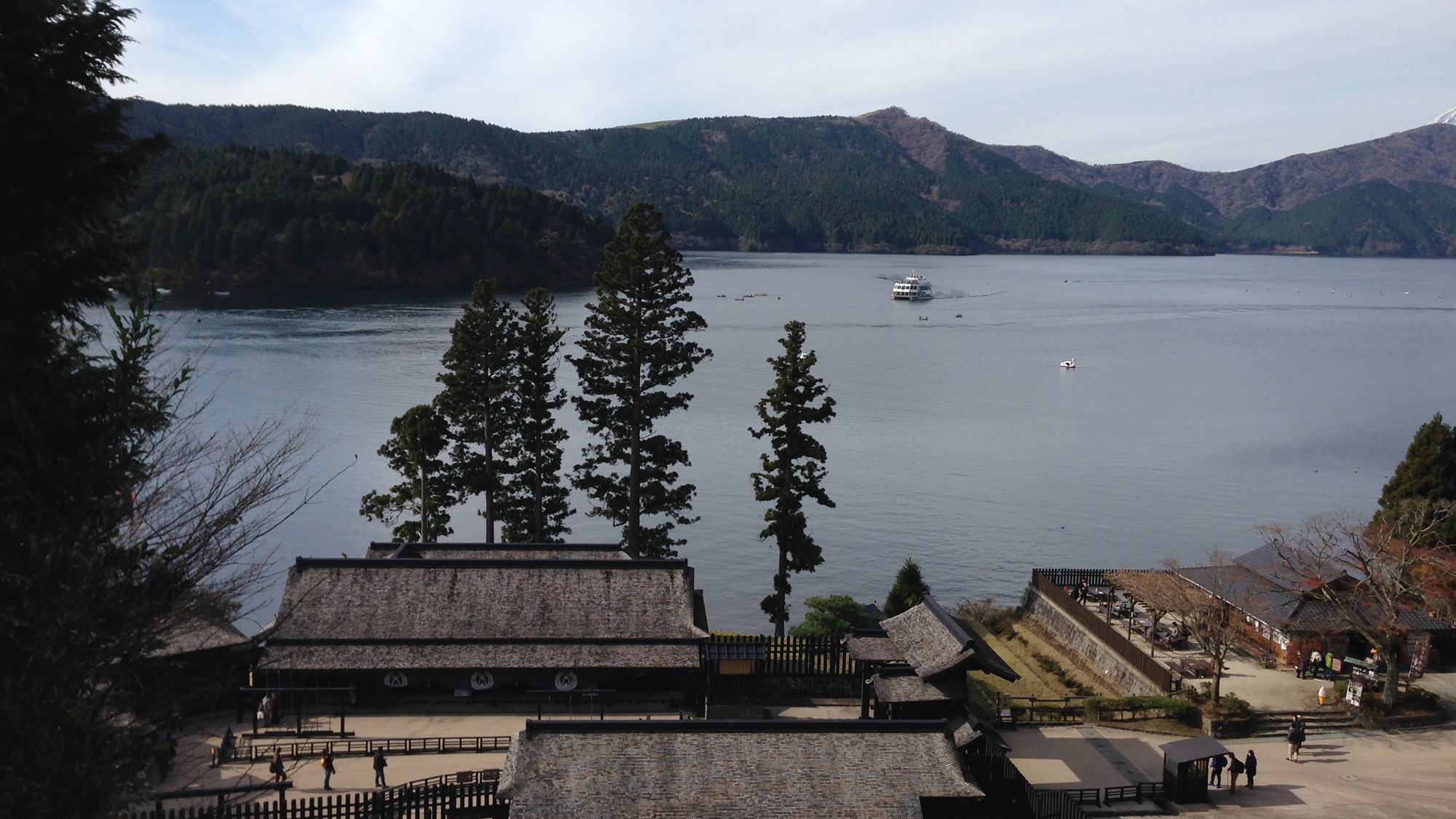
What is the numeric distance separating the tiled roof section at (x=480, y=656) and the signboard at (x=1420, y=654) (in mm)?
19552

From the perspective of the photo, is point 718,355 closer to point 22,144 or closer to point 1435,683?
point 1435,683

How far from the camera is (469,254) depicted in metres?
151

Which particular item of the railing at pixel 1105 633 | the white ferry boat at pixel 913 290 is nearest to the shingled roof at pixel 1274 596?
the railing at pixel 1105 633

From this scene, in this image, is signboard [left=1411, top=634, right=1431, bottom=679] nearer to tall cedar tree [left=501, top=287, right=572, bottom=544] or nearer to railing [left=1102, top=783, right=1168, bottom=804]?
railing [left=1102, top=783, right=1168, bottom=804]

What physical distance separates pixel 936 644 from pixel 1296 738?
8.79 m

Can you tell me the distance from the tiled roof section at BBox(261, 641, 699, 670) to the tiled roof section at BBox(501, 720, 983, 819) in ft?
24.8

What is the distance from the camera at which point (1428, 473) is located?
121 feet

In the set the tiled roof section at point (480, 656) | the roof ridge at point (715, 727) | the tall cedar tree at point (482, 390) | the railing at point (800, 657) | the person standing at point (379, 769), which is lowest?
the railing at point (800, 657)

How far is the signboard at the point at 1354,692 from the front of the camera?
88.4 feet

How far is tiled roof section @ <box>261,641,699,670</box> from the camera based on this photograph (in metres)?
25.1

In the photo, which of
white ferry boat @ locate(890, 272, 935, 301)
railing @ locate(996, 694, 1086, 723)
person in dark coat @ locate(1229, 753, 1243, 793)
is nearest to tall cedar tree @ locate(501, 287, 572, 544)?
railing @ locate(996, 694, 1086, 723)

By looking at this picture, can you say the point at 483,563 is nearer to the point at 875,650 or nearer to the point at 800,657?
the point at 800,657

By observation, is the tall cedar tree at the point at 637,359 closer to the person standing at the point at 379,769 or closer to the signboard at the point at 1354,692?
the person standing at the point at 379,769

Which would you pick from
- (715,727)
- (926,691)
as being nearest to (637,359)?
(926,691)
